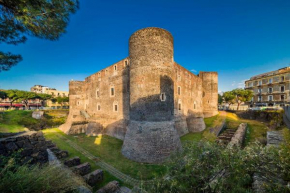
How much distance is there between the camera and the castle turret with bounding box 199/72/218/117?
86.0 feet

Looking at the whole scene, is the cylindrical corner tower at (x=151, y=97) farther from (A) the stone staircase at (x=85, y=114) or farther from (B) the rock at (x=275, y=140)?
(A) the stone staircase at (x=85, y=114)

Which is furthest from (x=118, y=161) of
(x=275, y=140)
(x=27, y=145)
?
(x=275, y=140)

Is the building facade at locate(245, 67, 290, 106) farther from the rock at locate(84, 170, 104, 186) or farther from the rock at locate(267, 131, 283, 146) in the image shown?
the rock at locate(84, 170, 104, 186)

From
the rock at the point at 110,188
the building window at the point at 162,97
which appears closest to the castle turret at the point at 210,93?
the building window at the point at 162,97

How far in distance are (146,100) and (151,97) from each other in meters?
0.52

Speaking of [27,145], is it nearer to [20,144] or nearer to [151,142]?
[20,144]

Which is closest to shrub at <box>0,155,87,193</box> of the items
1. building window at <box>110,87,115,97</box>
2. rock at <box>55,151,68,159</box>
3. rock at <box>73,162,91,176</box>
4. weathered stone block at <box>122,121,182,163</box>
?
rock at <box>73,162,91,176</box>

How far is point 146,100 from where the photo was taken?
34.6 feet

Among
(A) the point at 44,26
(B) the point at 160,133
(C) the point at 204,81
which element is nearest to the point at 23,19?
(A) the point at 44,26

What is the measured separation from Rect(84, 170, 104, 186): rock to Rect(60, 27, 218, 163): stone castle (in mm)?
2852

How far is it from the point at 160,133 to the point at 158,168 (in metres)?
2.56

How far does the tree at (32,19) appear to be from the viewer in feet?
21.0

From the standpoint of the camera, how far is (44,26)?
7.50m

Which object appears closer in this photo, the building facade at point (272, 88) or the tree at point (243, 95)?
the tree at point (243, 95)
